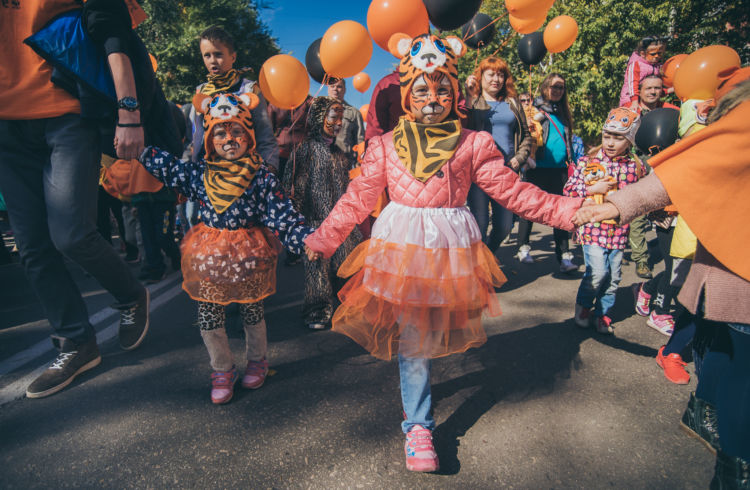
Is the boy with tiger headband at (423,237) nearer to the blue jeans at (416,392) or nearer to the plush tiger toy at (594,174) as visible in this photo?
the blue jeans at (416,392)

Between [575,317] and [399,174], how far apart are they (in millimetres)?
2347

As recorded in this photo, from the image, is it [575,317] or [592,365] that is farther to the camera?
[575,317]

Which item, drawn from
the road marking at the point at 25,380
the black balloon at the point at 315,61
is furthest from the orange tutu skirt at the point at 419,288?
the black balloon at the point at 315,61

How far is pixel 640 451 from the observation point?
1.92m

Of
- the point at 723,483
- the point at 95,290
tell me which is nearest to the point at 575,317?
the point at 723,483

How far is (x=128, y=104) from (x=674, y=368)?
3835 mm

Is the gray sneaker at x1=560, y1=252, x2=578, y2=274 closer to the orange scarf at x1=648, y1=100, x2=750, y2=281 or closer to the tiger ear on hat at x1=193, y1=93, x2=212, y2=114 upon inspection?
the orange scarf at x1=648, y1=100, x2=750, y2=281

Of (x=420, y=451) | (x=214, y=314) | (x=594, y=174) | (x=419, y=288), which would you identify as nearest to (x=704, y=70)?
(x=594, y=174)

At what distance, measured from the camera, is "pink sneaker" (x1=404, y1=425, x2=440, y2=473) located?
69.4 inches

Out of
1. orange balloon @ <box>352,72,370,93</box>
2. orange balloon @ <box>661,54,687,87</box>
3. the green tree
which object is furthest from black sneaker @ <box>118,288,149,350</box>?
the green tree

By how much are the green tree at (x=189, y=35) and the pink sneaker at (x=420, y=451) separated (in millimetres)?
21432

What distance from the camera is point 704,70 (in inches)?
122

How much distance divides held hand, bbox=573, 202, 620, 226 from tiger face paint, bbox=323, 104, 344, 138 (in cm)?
241

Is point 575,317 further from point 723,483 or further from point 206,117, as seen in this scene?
point 206,117
